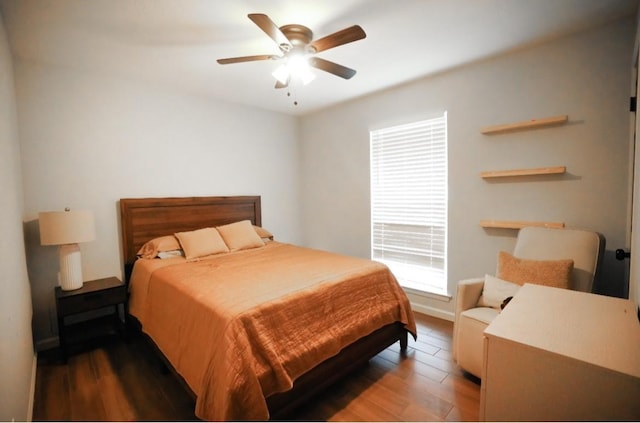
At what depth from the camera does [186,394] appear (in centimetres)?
A: 190

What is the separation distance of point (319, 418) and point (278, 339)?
0.57 m

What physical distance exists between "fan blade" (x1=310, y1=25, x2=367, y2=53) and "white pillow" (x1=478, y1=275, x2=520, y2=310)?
1890 mm

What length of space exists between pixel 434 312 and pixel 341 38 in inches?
109

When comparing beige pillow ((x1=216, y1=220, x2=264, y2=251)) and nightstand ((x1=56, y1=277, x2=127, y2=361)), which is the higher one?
beige pillow ((x1=216, y1=220, x2=264, y2=251))

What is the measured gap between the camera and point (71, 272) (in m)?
2.38

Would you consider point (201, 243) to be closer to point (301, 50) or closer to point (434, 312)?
point (301, 50)

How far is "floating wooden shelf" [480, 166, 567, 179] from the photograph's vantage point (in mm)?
2236

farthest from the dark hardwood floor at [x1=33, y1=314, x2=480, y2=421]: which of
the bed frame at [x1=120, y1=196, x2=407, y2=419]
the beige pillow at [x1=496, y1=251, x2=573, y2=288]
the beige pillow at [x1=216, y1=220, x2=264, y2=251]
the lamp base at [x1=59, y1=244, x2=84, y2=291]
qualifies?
the beige pillow at [x1=216, y1=220, x2=264, y2=251]

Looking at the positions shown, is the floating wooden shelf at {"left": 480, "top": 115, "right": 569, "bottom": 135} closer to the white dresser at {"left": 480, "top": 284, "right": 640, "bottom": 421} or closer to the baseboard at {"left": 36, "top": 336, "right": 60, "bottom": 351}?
the white dresser at {"left": 480, "top": 284, "right": 640, "bottom": 421}

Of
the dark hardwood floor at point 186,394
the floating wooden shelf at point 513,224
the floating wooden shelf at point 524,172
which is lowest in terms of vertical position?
the dark hardwood floor at point 186,394

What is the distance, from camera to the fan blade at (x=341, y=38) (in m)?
1.64

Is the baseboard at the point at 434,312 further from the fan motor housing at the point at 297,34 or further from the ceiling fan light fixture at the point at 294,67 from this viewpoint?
the fan motor housing at the point at 297,34

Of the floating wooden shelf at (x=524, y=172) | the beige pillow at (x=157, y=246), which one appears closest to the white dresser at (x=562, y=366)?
the floating wooden shelf at (x=524, y=172)

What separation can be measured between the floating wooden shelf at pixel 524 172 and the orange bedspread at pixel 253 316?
134 centimetres
